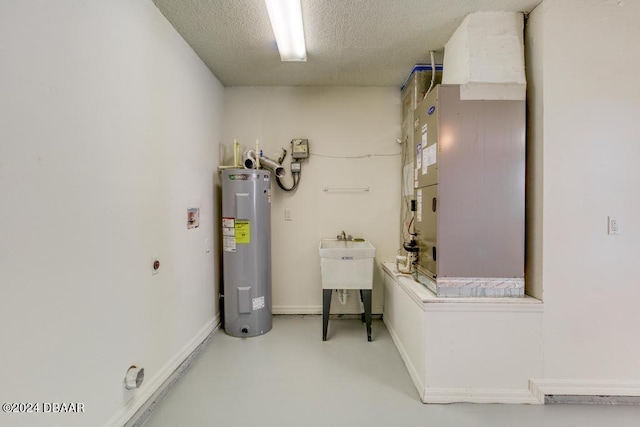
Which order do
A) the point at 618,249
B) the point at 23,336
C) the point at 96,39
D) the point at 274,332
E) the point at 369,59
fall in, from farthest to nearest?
the point at 274,332, the point at 369,59, the point at 618,249, the point at 96,39, the point at 23,336

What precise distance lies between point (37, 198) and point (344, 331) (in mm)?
2485

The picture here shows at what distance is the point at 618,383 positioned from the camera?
171 centimetres

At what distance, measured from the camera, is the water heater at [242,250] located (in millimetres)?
2553

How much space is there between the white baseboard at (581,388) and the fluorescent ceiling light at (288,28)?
281cm

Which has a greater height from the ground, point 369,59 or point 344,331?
point 369,59

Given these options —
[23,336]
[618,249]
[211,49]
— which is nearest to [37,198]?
[23,336]

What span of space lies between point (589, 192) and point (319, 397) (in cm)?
218

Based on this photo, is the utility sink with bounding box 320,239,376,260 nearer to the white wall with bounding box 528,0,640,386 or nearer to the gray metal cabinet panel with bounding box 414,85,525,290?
the gray metal cabinet panel with bounding box 414,85,525,290

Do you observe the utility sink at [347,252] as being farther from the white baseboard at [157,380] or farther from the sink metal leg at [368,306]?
the white baseboard at [157,380]

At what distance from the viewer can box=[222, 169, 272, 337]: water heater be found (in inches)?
101

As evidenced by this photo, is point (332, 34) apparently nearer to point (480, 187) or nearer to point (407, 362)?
point (480, 187)

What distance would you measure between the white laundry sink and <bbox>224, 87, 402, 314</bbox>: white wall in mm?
560

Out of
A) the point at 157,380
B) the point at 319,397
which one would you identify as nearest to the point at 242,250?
the point at 157,380

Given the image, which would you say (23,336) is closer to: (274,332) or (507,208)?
(274,332)
